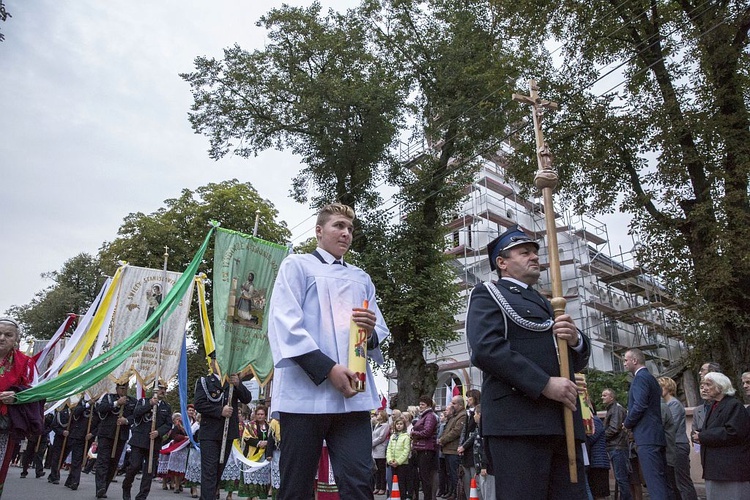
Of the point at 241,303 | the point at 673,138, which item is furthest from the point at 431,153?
the point at 241,303

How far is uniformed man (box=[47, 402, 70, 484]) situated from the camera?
1476cm

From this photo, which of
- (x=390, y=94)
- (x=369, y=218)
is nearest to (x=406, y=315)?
(x=369, y=218)

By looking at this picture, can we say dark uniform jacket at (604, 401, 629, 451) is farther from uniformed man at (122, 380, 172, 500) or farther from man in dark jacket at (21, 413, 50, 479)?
man in dark jacket at (21, 413, 50, 479)

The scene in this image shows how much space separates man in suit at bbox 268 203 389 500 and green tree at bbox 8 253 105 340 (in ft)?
Answer: 146

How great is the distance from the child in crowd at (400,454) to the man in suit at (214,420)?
4298mm

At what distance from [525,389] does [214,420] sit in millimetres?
7511

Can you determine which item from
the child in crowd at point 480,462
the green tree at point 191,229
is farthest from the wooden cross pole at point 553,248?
the green tree at point 191,229

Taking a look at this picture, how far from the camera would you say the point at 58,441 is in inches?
675

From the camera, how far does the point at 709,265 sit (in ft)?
41.3

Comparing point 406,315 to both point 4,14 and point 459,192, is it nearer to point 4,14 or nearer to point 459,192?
point 459,192

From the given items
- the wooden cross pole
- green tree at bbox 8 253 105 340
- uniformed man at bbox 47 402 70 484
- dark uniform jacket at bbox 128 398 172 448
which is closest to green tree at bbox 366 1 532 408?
dark uniform jacket at bbox 128 398 172 448

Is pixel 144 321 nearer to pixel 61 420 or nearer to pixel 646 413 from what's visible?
pixel 61 420

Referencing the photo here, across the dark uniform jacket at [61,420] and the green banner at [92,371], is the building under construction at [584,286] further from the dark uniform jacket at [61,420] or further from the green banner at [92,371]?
the green banner at [92,371]

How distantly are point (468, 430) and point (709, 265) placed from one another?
598 cm
